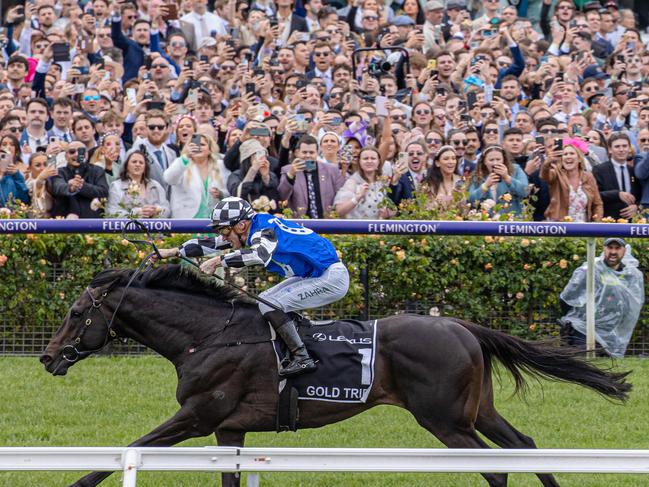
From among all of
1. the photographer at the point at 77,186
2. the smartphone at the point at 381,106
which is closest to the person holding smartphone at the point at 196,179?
the photographer at the point at 77,186

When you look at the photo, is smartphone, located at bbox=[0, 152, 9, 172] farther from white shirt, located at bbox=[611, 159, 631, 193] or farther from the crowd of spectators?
white shirt, located at bbox=[611, 159, 631, 193]

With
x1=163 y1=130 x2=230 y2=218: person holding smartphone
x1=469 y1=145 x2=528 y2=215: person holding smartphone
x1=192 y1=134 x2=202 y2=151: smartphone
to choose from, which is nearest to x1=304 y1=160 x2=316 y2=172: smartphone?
x1=163 y1=130 x2=230 y2=218: person holding smartphone

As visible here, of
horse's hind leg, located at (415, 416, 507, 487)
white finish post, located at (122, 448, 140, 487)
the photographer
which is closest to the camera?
white finish post, located at (122, 448, 140, 487)

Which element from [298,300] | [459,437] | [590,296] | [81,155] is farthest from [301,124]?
[459,437]

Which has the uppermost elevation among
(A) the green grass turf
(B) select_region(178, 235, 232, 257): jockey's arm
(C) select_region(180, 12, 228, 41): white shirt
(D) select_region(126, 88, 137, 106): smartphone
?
(C) select_region(180, 12, 228, 41): white shirt

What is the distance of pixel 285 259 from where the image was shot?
648cm

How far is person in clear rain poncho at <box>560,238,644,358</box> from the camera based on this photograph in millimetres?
9453

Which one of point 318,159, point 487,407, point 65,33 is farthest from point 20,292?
point 65,33

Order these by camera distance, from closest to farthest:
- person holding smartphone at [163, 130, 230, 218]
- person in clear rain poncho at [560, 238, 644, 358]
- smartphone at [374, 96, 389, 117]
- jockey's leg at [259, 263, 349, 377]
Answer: jockey's leg at [259, 263, 349, 377] < person in clear rain poncho at [560, 238, 644, 358] < person holding smartphone at [163, 130, 230, 218] < smartphone at [374, 96, 389, 117]

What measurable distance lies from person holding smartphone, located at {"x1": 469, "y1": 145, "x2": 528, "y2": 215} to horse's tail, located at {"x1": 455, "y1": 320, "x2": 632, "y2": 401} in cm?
385

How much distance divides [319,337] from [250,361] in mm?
402

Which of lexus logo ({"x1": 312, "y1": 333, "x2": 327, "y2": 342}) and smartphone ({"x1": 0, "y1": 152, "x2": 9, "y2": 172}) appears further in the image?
smartphone ({"x1": 0, "y1": 152, "x2": 9, "y2": 172})

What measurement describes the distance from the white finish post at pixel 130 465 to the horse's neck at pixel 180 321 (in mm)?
1247

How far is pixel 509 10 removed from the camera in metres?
15.5
